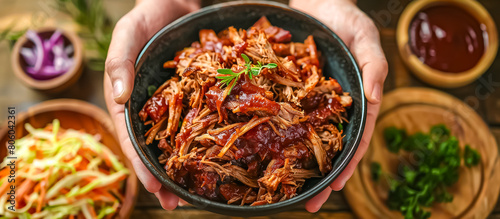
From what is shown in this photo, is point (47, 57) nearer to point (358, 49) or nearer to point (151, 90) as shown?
point (151, 90)

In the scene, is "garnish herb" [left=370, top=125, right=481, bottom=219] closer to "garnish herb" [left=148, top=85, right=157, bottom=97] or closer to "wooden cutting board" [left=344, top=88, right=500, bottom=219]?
"wooden cutting board" [left=344, top=88, right=500, bottom=219]

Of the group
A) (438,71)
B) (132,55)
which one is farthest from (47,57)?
(438,71)

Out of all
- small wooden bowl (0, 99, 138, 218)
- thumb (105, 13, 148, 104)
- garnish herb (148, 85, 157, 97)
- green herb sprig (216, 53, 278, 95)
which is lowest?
small wooden bowl (0, 99, 138, 218)

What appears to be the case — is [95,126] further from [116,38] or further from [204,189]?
[204,189]

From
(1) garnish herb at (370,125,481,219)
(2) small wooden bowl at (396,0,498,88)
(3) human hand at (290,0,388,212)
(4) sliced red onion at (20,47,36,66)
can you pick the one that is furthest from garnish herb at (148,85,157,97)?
(2) small wooden bowl at (396,0,498,88)

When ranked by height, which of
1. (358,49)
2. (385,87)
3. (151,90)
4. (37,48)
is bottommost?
(385,87)

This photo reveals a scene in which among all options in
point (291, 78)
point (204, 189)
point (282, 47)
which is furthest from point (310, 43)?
point (204, 189)

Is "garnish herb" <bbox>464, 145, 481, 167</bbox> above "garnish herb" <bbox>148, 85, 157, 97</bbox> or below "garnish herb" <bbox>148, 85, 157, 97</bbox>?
below
